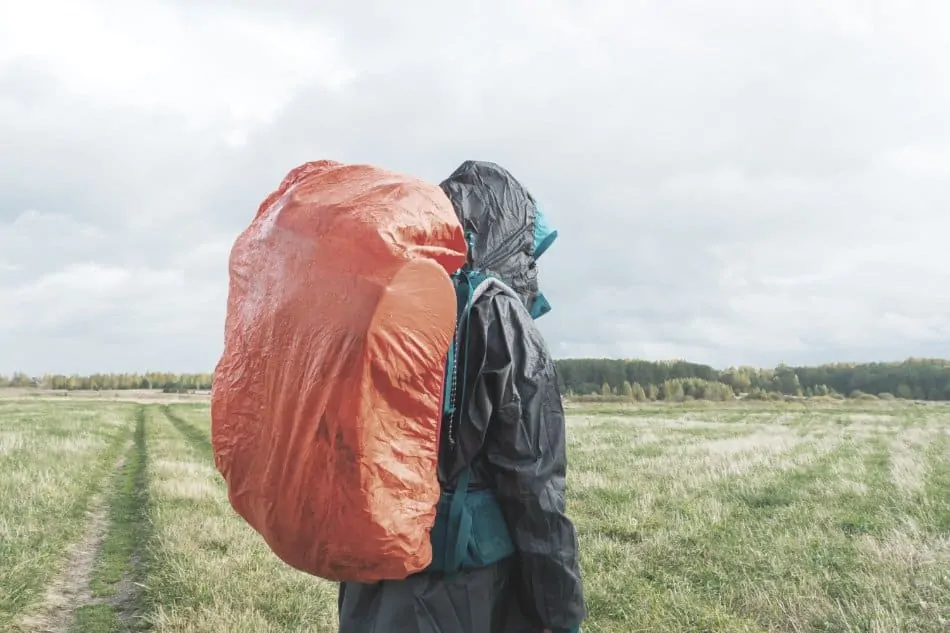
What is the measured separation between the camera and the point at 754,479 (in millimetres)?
11680

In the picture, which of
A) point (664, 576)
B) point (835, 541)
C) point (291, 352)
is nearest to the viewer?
point (291, 352)

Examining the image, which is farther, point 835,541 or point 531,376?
point 835,541

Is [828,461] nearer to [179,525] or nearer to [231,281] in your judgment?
[179,525]

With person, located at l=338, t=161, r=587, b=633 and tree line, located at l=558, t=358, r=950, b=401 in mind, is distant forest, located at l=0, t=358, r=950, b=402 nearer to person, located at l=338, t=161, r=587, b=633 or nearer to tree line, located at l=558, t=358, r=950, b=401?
tree line, located at l=558, t=358, r=950, b=401

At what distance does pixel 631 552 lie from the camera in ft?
24.6

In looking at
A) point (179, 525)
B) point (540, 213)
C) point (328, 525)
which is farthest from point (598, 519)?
point (328, 525)

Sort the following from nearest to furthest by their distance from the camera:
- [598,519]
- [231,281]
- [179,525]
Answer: [231,281], [179,525], [598,519]

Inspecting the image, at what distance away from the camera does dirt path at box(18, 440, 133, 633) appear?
609 cm

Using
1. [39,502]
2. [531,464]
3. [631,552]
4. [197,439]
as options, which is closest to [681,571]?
[631,552]

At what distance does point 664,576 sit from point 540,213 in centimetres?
488

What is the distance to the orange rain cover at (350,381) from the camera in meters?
2.23

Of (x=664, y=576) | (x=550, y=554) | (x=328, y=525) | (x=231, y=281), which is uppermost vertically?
(x=231, y=281)

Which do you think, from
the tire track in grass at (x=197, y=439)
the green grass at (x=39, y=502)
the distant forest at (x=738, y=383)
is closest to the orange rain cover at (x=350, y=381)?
the green grass at (x=39, y=502)

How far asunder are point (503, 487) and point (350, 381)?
0.72m
